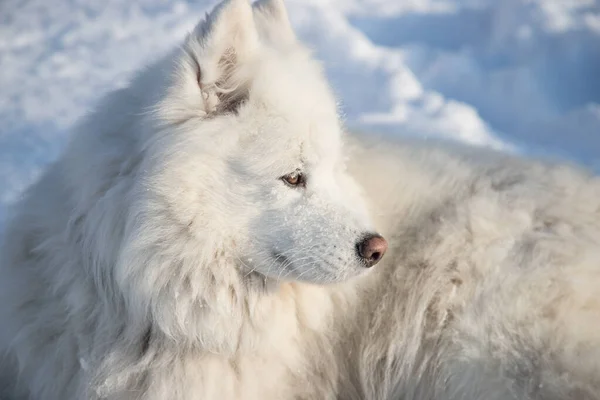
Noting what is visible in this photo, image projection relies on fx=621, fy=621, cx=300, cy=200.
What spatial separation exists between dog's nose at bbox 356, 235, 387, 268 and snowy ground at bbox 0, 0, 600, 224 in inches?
166

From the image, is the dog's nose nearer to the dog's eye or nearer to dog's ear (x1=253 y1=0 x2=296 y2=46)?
the dog's eye

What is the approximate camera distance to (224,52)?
3010 millimetres

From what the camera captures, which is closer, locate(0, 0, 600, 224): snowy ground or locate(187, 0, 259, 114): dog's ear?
locate(187, 0, 259, 114): dog's ear

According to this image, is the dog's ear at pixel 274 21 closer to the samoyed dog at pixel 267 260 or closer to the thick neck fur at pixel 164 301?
the samoyed dog at pixel 267 260

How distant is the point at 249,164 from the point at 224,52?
21.9 inches

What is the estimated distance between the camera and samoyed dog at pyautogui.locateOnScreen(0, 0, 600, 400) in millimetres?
2975

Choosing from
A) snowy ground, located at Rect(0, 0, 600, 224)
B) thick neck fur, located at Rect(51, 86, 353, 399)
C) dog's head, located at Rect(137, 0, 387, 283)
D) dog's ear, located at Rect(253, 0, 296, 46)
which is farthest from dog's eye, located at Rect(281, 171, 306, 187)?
snowy ground, located at Rect(0, 0, 600, 224)

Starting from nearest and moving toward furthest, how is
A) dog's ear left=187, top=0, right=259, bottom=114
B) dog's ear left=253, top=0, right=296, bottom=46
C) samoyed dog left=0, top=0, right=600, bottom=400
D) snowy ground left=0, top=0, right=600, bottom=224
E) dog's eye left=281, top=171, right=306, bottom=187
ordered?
dog's ear left=187, top=0, right=259, bottom=114
samoyed dog left=0, top=0, right=600, bottom=400
dog's eye left=281, top=171, right=306, bottom=187
dog's ear left=253, top=0, right=296, bottom=46
snowy ground left=0, top=0, right=600, bottom=224

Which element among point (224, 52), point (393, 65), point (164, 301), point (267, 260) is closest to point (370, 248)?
point (267, 260)

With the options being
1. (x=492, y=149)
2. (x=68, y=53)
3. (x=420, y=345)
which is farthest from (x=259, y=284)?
(x=68, y=53)

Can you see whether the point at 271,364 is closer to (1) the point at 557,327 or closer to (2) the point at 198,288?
(2) the point at 198,288

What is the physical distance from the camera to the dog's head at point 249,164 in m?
2.94

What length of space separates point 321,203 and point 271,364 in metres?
A: 0.96

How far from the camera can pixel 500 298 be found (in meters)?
3.21
